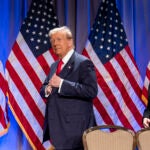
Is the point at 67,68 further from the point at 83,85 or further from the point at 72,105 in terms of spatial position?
the point at 72,105

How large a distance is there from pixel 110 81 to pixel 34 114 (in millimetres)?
961

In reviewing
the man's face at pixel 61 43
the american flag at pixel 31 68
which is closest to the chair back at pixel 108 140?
the man's face at pixel 61 43

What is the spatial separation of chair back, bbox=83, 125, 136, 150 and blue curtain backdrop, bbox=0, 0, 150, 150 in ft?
4.61

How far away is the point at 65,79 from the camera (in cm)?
342

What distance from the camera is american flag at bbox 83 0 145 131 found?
4250 millimetres

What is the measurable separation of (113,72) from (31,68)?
96cm

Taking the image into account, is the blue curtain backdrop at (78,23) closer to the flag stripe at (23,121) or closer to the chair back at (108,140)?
the flag stripe at (23,121)

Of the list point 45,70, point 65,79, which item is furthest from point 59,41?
point 45,70

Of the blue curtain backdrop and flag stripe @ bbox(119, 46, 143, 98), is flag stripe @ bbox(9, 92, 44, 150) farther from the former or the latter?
flag stripe @ bbox(119, 46, 143, 98)

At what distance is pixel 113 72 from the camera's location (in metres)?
4.26

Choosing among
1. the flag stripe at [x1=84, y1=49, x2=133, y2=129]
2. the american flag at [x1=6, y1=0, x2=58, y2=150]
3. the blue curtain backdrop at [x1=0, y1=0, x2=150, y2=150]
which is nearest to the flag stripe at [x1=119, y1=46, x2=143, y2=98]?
the blue curtain backdrop at [x1=0, y1=0, x2=150, y2=150]

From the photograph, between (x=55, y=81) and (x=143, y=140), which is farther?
(x=55, y=81)

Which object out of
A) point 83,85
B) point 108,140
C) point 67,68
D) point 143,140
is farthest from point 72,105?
point 143,140

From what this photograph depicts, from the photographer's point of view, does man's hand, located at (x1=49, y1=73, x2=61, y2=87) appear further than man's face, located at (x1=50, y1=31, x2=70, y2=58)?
No
